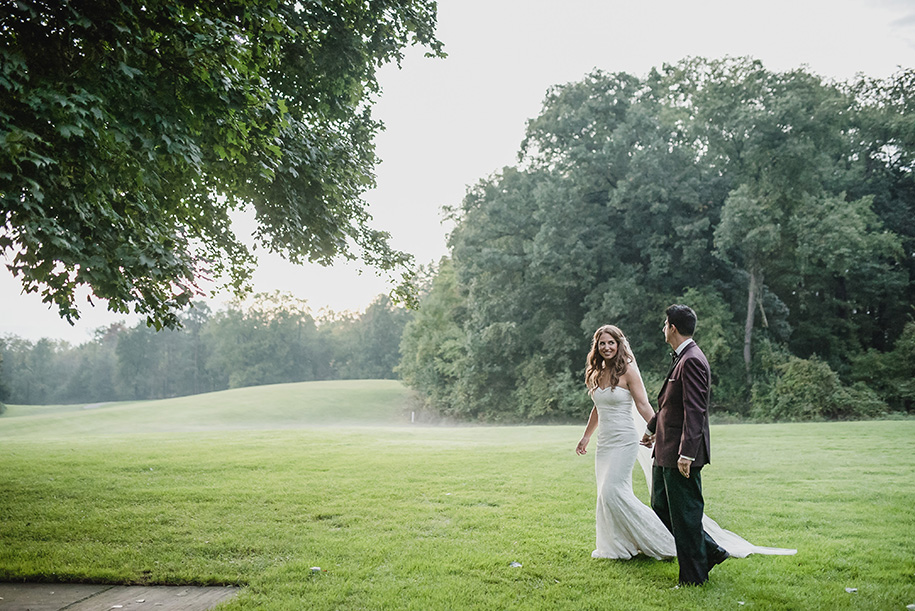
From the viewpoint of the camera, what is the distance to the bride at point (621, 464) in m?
5.76

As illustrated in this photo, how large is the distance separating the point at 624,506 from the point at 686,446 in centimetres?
123

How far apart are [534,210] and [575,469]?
2793cm

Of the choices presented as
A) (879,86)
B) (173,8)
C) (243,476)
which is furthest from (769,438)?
(879,86)

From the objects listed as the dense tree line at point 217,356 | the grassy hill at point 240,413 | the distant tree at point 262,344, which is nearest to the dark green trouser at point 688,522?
the grassy hill at point 240,413

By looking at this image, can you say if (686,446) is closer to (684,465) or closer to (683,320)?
(684,465)

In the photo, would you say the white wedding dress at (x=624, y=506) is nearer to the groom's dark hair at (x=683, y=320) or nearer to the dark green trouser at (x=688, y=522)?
the dark green trouser at (x=688, y=522)

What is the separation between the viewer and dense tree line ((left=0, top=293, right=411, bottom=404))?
81.4m

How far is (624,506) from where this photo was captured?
577cm

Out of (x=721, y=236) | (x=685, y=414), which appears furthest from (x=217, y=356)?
(x=685, y=414)

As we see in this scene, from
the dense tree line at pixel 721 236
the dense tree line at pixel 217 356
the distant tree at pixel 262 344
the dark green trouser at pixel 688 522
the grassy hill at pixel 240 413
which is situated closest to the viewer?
the dark green trouser at pixel 688 522

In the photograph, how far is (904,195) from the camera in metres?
34.8

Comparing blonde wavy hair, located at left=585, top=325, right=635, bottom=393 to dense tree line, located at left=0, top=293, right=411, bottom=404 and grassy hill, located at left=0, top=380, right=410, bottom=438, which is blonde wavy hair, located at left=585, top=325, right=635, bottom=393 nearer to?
grassy hill, located at left=0, top=380, right=410, bottom=438

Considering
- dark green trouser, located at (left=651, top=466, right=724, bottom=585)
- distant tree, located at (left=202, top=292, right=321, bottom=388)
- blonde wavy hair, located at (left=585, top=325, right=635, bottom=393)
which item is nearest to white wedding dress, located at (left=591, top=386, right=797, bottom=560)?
blonde wavy hair, located at (left=585, top=325, right=635, bottom=393)

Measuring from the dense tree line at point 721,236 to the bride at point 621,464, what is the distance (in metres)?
27.3
